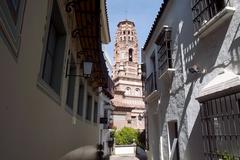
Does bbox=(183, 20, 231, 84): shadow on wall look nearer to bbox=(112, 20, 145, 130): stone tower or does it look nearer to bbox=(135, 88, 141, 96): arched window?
bbox=(112, 20, 145, 130): stone tower

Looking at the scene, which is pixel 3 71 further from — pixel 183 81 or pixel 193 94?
pixel 183 81

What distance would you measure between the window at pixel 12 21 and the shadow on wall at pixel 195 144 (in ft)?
16.0

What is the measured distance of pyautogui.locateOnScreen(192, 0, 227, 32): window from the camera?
5.19 m

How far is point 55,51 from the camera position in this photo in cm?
453

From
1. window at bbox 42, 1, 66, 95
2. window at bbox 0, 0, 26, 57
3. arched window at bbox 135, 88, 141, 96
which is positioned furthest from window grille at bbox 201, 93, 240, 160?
arched window at bbox 135, 88, 141, 96

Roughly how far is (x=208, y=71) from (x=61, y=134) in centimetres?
364

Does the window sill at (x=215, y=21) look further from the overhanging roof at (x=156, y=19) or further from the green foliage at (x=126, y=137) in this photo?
the green foliage at (x=126, y=137)

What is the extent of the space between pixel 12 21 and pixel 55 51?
2632mm

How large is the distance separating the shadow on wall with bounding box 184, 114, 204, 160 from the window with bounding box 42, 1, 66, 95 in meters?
3.62

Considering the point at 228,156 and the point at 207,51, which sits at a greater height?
the point at 207,51

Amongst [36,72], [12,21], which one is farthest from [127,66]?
[12,21]

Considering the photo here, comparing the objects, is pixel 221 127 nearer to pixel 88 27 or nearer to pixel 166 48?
pixel 88 27


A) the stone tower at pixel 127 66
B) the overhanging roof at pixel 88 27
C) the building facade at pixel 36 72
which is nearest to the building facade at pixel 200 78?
the overhanging roof at pixel 88 27

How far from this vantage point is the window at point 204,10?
5188 mm
